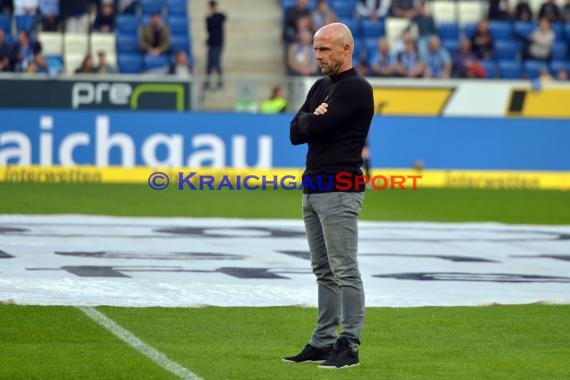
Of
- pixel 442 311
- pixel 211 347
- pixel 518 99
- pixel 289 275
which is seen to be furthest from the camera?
pixel 518 99

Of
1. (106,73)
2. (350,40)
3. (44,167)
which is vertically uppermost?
(350,40)

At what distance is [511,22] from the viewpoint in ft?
113

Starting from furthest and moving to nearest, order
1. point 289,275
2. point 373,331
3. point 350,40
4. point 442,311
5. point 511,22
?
point 511,22 → point 289,275 → point 442,311 → point 373,331 → point 350,40

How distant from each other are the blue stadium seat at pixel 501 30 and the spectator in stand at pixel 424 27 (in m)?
1.92

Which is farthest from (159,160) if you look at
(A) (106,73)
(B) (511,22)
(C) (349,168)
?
(C) (349,168)

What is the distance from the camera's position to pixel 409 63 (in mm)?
30766

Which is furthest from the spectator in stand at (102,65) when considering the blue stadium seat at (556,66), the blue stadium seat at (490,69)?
the blue stadium seat at (556,66)

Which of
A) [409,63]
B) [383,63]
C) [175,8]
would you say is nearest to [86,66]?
[175,8]

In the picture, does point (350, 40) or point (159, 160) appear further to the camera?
point (159, 160)

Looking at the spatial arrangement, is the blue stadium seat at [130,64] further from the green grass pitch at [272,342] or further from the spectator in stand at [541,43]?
the green grass pitch at [272,342]

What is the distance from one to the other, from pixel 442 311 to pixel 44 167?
16.9 metres

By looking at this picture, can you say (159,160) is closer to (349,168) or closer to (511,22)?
(511,22)

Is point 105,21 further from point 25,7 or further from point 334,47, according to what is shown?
point 334,47

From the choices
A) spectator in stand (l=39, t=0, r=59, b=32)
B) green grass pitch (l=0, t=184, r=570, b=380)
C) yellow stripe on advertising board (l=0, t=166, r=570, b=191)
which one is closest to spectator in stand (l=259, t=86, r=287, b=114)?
yellow stripe on advertising board (l=0, t=166, r=570, b=191)
